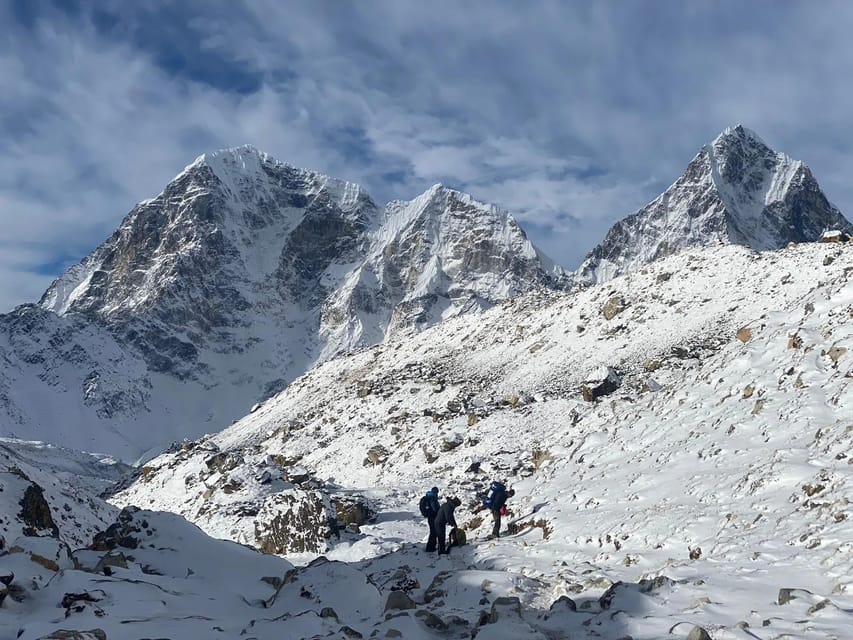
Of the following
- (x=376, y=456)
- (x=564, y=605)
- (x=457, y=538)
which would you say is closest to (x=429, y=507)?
(x=457, y=538)

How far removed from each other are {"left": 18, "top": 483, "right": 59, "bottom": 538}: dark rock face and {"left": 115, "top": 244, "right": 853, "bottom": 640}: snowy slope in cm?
665

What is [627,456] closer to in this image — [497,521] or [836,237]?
[497,521]

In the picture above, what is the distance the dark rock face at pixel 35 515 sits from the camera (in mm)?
20406

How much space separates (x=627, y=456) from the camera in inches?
770

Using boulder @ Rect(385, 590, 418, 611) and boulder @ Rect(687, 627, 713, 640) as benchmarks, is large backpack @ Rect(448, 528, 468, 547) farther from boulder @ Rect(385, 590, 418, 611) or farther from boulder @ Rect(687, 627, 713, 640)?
boulder @ Rect(687, 627, 713, 640)

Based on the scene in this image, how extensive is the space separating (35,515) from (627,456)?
736 inches

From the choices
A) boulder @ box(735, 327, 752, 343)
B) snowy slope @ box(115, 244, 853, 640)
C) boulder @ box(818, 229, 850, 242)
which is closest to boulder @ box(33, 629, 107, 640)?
snowy slope @ box(115, 244, 853, 640)

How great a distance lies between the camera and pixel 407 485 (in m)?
31.2

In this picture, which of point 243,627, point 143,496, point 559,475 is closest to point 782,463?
point 559,475

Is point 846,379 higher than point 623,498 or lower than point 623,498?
higher

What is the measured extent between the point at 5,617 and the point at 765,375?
58.8 ft

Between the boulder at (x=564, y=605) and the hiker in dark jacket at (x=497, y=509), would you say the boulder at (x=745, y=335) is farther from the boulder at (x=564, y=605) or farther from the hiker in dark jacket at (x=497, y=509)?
the boulder at (x=564, y=605)

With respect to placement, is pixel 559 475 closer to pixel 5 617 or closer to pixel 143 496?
pixel 5 617

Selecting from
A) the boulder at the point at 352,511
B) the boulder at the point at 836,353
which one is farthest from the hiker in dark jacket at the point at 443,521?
the boulder at the point at 836,353
